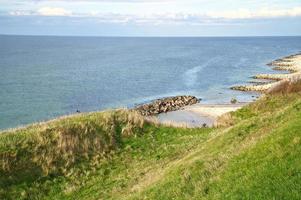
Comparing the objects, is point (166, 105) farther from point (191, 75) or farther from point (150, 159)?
point (191, 75)

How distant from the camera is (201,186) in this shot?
49.4 ft

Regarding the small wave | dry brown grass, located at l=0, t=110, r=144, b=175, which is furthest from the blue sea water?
dry brown grass, located at l=0, t=110, r=144, b=175

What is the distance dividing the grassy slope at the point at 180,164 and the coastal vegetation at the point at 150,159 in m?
0.04

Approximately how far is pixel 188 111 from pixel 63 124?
149ft

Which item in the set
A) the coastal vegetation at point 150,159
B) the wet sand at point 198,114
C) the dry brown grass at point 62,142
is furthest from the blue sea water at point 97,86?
the coastal vegetation at point 150,159

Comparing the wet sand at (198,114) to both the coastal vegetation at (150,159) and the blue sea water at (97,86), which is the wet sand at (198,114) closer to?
the blue sea water at (97,86)

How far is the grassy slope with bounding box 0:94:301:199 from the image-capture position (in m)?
13.6

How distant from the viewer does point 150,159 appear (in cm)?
2800

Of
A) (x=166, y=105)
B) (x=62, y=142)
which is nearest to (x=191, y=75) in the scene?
(x=166, y=105)

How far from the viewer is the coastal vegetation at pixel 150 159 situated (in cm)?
1403

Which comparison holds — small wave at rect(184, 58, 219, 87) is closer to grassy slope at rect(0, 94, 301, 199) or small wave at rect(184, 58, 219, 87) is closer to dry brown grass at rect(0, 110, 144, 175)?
grassy slope at rect(0, 94, 301, 199)

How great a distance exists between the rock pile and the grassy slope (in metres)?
33.4

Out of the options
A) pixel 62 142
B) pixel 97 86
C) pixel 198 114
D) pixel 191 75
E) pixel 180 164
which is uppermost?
pixel 180 164

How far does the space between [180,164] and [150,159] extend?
22.9 ft
